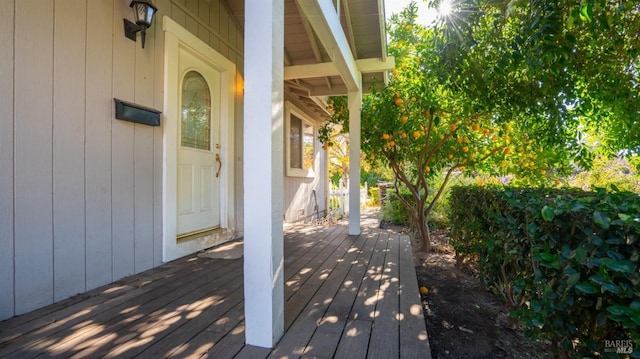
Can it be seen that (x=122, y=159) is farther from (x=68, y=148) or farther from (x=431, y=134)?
(x=431, y=134)

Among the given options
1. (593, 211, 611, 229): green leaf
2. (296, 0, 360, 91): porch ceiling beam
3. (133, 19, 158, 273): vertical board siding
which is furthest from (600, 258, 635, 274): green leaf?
(133, 19, 158, 273): vertical board siding

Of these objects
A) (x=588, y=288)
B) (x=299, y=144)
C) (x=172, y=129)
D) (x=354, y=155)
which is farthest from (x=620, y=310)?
(x=299, y=144)

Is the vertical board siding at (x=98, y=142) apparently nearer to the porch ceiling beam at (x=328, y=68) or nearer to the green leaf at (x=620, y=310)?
the porch ceiling beam at (x=328, y=68)

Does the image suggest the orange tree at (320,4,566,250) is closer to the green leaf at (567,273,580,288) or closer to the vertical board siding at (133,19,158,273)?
the vertical board siding at (133,19,158,273)

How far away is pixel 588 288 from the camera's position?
3.12 ft

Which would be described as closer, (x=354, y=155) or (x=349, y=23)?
(x=349, y=23)

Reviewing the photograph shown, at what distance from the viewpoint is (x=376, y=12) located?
332cm

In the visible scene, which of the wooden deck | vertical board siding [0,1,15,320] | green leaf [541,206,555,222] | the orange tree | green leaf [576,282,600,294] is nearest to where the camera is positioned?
green leaf [576,282,600,294]

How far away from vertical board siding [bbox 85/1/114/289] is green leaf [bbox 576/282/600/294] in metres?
2.56

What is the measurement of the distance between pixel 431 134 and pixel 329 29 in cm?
225

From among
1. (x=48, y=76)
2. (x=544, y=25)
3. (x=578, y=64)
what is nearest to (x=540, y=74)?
(x=578, y=64)

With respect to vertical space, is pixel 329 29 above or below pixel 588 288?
above

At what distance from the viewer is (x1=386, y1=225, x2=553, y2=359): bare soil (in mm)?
1722

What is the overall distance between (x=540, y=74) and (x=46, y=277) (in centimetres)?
388
